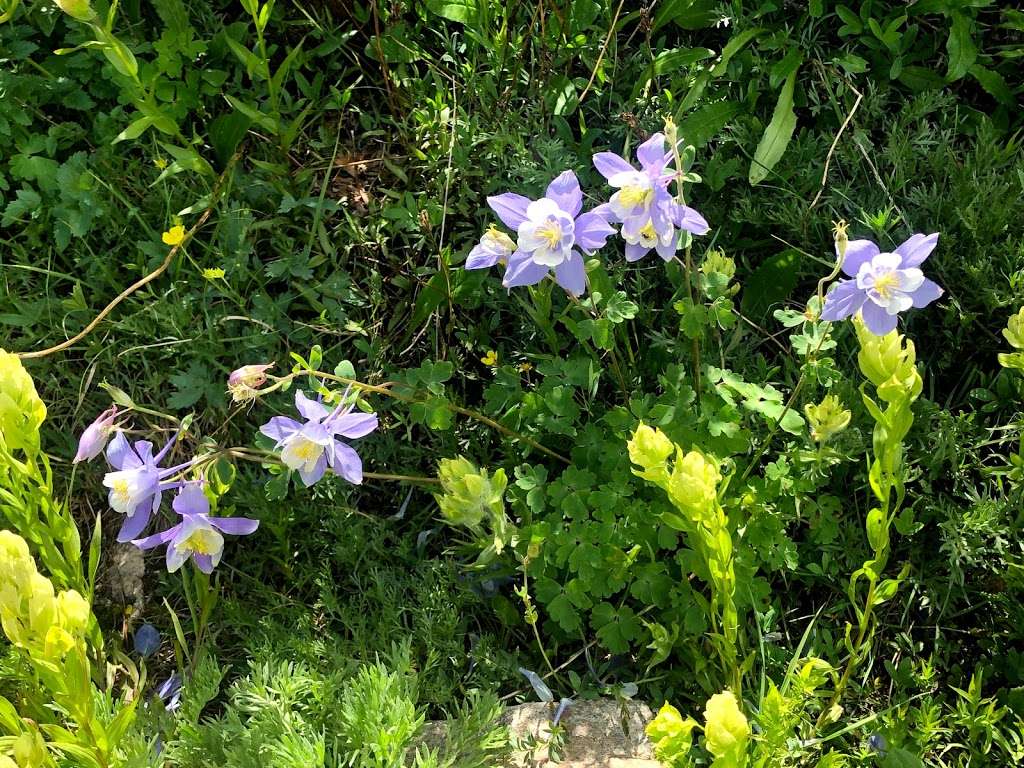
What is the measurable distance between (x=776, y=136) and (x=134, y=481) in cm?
188

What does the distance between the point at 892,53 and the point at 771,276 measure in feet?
2.55

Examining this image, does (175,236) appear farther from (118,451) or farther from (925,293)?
(925,293)

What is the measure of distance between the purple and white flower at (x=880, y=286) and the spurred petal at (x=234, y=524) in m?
1.32

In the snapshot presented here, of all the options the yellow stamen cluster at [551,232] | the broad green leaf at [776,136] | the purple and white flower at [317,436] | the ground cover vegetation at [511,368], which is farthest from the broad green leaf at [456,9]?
the purple and white flower at [317,436]

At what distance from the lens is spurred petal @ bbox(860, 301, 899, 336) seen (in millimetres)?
1849

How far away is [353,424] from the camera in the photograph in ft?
6.81

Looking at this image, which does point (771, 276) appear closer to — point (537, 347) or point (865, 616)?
point (537, 347)

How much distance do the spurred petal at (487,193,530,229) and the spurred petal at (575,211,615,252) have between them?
12 centimetres

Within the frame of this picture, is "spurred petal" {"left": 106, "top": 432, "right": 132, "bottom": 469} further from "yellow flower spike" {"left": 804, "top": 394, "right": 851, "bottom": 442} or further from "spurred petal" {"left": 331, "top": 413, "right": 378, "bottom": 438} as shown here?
"yellow flower spike" {"left": 804, "top": 394, "right": 851, "bottom": 442}

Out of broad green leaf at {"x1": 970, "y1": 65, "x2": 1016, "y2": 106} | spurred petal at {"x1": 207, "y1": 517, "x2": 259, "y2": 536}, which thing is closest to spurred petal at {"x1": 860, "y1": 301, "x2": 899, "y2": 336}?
broad green leaf at {"x1": 970, "y1": 65, "x2": 1016, "y2": 106}

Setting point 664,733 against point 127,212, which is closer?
point 664,733

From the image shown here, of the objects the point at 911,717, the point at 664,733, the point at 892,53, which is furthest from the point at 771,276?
the point at 664,733

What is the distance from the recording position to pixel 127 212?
2889 millimetres

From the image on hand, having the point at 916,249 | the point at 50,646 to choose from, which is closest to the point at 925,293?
the point at 916,249
